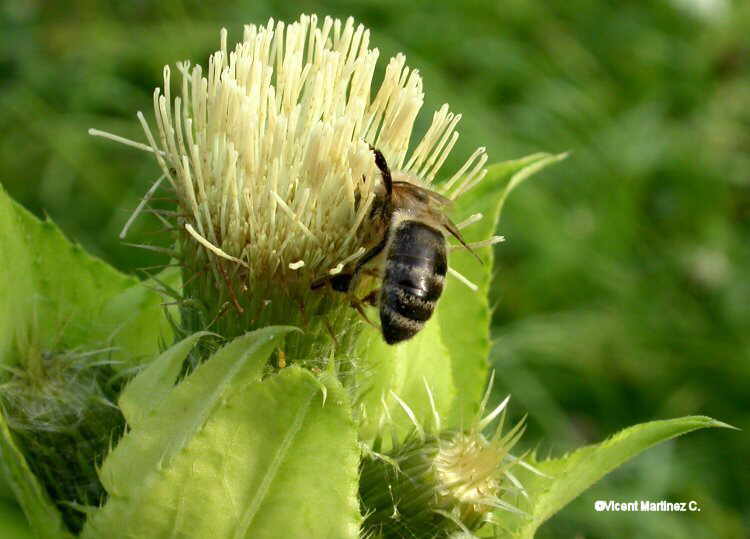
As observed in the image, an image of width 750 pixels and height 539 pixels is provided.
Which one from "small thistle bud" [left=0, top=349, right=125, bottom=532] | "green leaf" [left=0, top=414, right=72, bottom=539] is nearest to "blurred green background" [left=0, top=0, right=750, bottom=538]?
"small thistle bud" [left=0, top=349, right=125, bottom=532]

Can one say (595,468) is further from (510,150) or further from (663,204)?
(663,204)

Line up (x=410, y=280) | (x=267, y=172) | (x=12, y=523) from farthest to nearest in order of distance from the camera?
(x=12, y=523) → (x=267, y=172) → (x=410, y=280)

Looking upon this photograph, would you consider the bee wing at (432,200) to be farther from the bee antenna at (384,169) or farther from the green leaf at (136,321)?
the green leaf at (136,321)

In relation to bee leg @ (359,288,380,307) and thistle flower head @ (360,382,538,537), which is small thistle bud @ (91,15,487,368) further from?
thistle flower head @ (360,382,538,537)

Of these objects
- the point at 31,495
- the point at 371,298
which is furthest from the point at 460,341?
the point at 31,495

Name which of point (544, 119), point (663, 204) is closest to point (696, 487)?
point (663, 204)

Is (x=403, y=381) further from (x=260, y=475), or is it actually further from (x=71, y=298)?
(x=71, y=298)
